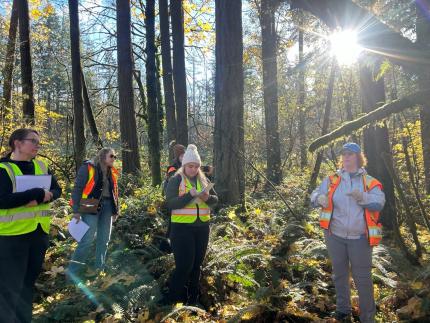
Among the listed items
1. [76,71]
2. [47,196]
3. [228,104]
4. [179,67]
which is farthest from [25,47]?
[47,196]

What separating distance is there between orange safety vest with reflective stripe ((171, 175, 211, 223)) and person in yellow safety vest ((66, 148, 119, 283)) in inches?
65.3

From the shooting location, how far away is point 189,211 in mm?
5145

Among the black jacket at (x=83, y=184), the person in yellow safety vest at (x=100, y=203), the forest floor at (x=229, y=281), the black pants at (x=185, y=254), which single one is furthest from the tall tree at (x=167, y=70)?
the black pants at (x=185, y=254)

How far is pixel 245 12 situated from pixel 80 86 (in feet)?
34.2

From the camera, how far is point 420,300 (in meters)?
4.73

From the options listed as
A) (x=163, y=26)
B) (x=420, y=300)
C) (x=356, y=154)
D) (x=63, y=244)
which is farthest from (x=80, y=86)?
(x=420, y=300)

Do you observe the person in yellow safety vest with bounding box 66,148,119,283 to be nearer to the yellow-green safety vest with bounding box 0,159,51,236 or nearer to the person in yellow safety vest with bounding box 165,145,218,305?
the person in yellow safety vest with bounding box 165,145,218,305

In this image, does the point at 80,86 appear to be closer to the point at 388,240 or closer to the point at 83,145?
the point at 83,145

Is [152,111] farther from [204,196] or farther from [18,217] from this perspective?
[18,217]

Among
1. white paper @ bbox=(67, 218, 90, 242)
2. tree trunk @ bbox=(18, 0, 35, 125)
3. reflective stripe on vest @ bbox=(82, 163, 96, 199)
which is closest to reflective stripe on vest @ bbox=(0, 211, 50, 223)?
white paper @ bbox=(67, 218, 90, 242)

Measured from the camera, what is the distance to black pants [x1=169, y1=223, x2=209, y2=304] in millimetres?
5117

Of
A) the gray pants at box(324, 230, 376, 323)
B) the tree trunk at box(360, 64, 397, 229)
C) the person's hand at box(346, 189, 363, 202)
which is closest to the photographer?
the person's hand at box(346, 189, 363, 202)

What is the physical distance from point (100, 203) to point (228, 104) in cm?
437

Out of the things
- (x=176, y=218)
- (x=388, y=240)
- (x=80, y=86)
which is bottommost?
(x=388, y=240)
